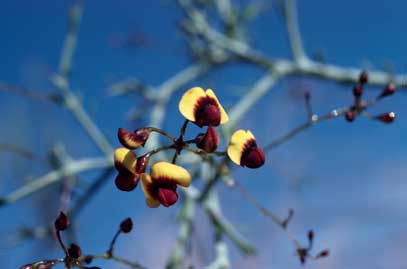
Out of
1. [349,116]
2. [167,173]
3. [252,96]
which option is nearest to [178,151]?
[167,173]

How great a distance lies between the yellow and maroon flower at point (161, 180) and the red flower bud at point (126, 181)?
13 mm

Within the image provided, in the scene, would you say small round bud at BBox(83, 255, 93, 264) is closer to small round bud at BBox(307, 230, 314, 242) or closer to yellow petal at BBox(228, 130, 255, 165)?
yellow petal at BBox(228, 130, 255, 165)

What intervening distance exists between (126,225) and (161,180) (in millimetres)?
121

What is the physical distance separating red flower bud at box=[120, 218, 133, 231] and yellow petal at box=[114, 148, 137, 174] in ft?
0.38

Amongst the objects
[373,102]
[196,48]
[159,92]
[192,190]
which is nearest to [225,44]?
[196,48]

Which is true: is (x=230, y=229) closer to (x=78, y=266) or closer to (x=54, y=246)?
Answer: (x=54, y=246)

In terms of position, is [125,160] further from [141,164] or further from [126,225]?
[126,225]

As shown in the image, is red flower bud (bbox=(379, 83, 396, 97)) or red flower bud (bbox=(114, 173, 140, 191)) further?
red flower bud (bbox=(379, 83, 396, 97))

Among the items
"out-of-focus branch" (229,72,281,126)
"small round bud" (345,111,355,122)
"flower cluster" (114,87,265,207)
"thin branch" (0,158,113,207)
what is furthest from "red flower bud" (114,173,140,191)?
"out-of-focus branch" (229,72,281,126)

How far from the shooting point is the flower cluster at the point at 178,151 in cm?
58

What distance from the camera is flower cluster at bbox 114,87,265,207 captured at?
0.58 m

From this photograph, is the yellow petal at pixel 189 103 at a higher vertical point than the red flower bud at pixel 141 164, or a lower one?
higher

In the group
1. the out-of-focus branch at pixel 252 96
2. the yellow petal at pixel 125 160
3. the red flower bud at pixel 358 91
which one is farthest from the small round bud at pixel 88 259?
the out-of-focus branch at pixel 252 96

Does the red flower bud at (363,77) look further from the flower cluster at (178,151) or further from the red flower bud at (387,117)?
the flower cluster at (178,151)
